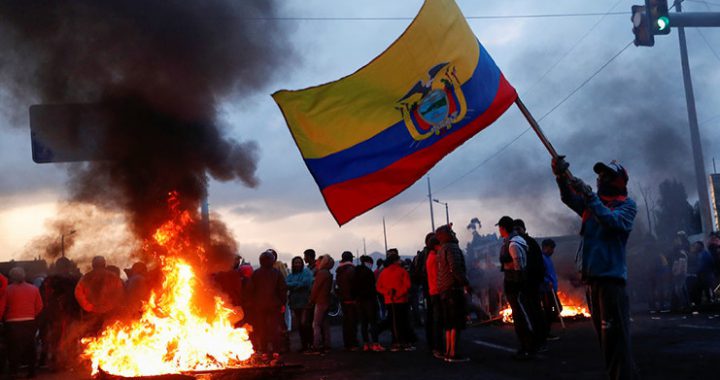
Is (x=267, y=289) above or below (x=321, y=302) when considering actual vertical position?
above

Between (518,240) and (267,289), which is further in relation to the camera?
(267,289)

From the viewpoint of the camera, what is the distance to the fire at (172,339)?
31.4 ft

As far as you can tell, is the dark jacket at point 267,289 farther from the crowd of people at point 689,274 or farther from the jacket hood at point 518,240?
the crowd of people at point 689,274

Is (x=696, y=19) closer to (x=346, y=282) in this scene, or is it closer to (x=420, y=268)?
(x=420, y=268)

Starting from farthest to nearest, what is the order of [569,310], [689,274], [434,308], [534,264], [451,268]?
1. [689,274]
2. [569,310]
3. [434,308]
4. [534,264]
5. [451,268]

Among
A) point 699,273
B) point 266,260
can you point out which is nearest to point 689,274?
point 699,273

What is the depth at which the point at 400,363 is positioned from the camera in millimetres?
10906

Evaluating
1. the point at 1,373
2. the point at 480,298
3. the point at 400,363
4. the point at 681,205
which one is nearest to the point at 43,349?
the point at 1,373

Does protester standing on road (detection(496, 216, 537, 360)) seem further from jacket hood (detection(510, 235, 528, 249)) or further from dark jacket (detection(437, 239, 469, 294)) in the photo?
dark jacket (detection(437, 239, 469, 294))

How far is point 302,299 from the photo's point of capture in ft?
46.9

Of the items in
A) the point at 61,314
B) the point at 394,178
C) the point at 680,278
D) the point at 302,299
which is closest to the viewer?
the point at 394,178

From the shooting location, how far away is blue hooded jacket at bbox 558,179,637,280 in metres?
5.55

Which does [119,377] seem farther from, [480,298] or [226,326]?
[480,298]

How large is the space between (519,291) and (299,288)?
5.31 meters
